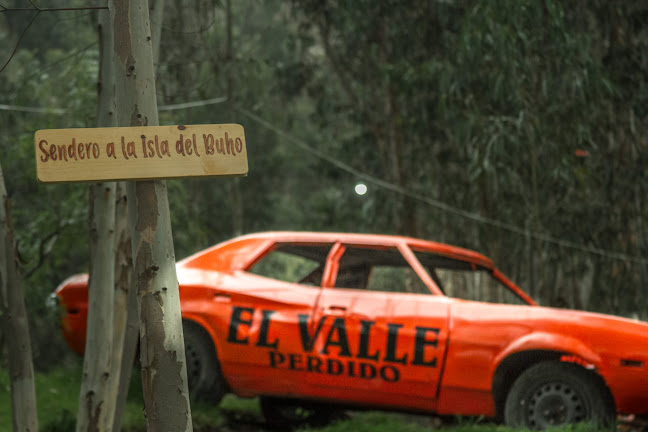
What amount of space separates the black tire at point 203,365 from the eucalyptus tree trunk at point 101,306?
46.6 inches

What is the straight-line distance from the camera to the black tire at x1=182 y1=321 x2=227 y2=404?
6238 mm

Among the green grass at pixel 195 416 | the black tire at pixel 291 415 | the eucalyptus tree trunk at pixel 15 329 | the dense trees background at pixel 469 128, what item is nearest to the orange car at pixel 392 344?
the green grass at pixel 195 416

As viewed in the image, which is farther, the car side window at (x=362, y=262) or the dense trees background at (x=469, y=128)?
the dense trees background at (x=469, y=128)

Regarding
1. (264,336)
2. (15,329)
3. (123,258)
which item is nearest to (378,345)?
(264,336)

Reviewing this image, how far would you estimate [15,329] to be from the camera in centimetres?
464

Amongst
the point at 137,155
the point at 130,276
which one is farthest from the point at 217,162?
the point at 130,276

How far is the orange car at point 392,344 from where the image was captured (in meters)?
5.66

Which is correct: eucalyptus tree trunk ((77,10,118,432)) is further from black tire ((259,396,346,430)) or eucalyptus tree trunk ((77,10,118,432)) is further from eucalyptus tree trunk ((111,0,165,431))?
black tire ((259,396,346,430))

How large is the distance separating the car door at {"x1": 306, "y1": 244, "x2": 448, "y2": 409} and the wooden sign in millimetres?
3127

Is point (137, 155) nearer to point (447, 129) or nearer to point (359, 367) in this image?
point (359, 367)

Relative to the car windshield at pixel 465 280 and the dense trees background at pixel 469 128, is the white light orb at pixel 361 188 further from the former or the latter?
the car windshield at pixel 465 280

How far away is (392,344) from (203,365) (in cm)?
138

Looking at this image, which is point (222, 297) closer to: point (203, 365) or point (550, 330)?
point (203, 365)

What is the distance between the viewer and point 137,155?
3.08 meters
